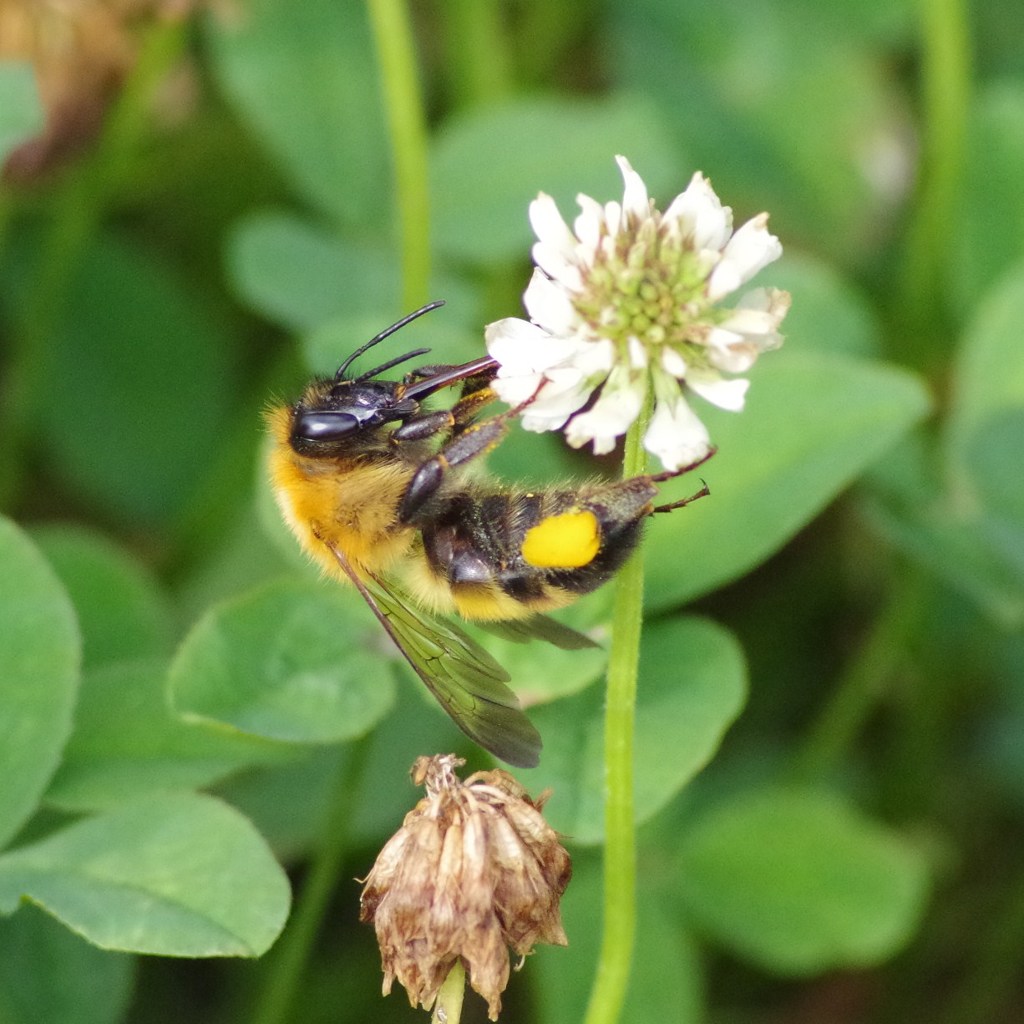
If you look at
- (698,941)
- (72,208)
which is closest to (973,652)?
(698,941)

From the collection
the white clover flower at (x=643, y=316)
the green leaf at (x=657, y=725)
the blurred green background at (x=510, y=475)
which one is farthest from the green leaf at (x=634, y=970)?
the white clover flower at (x=643, y=316)

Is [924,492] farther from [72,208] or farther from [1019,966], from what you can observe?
[72,208]

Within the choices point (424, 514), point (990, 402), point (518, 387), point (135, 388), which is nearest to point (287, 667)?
point (424, 514)

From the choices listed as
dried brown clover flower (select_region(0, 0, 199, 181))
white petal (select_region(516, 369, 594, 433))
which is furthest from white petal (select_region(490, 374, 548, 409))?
dried brown clover flower (select_region(0, 0, 199, 181))

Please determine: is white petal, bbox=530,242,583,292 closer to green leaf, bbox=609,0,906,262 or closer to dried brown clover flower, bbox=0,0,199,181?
dried brown clover flower, bbox=0,0,199,181

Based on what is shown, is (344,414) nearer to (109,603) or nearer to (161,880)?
(161,880)
